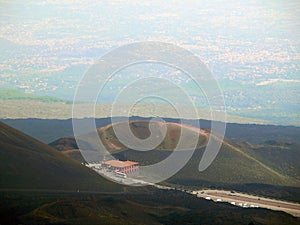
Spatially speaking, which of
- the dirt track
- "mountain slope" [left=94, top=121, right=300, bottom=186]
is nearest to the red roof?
"mountain slope" [left=94, top=121, right=300, bottom=186]

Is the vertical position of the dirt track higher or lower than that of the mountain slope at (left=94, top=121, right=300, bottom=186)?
lower

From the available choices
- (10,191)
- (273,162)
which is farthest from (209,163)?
(10,191)

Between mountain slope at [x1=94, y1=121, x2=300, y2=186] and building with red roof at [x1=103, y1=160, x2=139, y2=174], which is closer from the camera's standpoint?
building with red roof at [x1=103, y1=160, x2=139, y2=174]

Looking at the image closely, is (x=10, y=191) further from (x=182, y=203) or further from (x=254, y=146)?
(x=254, y=146)

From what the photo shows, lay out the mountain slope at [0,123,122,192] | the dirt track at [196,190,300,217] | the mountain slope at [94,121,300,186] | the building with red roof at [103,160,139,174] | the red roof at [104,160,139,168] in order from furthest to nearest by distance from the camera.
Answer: the mountain slope at [94,121,300,186] → the red roof at [104,160,139,168] → the building with red roof at [103,160,139,174] → the dirt track at [196,190,300,217] → the mountain slope at [0,123,122,192]

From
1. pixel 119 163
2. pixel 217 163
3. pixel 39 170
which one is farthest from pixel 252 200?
pixel 39 170

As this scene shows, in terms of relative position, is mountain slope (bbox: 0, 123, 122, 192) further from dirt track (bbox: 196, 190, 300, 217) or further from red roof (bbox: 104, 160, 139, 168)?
dirt track (bbox: 196, 190, 300, 217)
